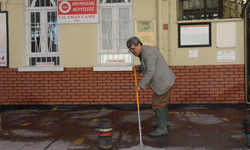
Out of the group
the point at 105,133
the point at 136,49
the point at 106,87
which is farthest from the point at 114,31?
the point at 105,133

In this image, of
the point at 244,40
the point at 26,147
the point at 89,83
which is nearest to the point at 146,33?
the point at 89,83

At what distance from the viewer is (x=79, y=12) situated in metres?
7.17

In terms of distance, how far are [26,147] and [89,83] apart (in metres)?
3.40

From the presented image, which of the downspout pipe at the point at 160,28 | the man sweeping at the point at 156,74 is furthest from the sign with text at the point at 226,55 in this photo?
the man sweeping at the point at 156,74

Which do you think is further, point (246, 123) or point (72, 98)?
point (72, 98)

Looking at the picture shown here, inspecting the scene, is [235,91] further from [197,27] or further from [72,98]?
[72,98]

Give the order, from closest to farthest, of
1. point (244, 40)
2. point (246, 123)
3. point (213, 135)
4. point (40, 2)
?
point (246, 123) → point (213, 135) → point (244, 40) → point (40, 2)

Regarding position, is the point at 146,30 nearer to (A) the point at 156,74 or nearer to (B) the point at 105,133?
(A) the point at 156,74

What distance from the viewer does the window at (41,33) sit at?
24.3 ft

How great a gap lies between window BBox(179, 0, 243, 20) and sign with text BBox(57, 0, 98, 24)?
8.46ft

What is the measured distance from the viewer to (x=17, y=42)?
730 centimetres

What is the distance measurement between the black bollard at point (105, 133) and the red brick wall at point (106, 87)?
334 centimetres

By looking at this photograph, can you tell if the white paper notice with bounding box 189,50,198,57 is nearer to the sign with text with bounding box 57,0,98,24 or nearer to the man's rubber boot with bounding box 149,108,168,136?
the sign with text with bounding box 57,0,98,24

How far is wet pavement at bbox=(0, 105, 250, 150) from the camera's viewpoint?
404 cm
